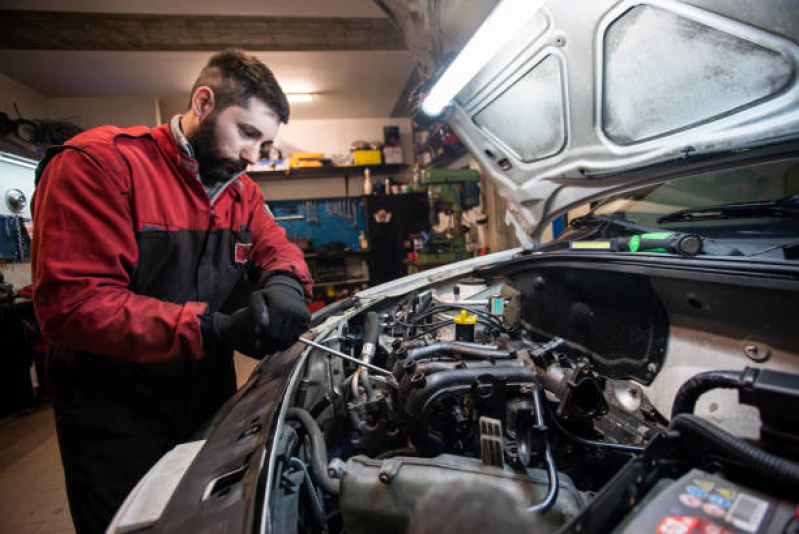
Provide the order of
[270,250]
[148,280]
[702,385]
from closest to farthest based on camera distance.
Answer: [702,385], [148,280], [270,250]

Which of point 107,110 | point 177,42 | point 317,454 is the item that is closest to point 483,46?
point 317,454

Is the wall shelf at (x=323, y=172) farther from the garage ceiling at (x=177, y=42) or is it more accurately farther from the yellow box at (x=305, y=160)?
the garage ceiling at (x=177, y=42)

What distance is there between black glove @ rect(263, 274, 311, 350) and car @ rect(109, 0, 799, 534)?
3.8 inches

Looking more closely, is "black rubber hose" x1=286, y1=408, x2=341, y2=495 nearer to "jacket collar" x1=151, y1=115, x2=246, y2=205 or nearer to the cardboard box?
"jacket collar" x1=151, y1=115, x2=246, y2=205

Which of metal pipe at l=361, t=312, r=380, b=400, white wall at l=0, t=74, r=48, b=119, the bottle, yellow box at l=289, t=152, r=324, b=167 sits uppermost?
white wall at l=0, t=74, r=48, b=119

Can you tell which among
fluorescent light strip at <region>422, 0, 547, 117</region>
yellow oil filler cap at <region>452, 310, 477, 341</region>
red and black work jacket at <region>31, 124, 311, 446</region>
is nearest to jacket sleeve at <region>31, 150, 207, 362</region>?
red and black work jacket at <region>31, 124, 311, 446</region>

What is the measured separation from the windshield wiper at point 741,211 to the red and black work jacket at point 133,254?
61.6 inches

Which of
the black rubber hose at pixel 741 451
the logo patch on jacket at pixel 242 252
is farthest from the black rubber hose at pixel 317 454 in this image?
the logo patch on jacket at pixel 242 252

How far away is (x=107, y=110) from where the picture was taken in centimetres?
460

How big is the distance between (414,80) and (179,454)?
5.00 m

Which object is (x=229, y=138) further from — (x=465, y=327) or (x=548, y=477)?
(x=548, y=477)

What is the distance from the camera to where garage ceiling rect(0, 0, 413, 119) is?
9.44 feet

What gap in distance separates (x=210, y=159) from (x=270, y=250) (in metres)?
0.48

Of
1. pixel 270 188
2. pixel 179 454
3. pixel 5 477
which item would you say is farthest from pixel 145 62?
pixel 179 454
